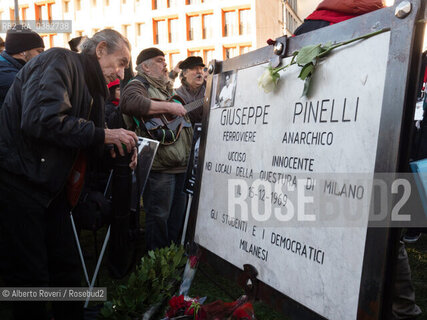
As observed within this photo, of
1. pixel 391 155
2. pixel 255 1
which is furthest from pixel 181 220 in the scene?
pixel 255 1

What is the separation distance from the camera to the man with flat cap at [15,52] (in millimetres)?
3070

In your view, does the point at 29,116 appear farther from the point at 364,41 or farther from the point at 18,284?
the point at 364,41

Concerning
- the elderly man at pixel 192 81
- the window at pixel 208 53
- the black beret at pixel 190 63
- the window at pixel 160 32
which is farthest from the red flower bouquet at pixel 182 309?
the window at pixel 160 32

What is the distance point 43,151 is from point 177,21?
34511 millimetres

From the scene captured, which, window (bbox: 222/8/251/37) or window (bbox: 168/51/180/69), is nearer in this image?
window (bbox: 222/8/251/37)

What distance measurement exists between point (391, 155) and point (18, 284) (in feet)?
6.15

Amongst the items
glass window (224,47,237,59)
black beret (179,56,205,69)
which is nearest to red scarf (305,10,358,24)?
black beret (179,56,205,69)

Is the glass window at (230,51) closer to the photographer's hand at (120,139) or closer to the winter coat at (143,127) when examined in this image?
the winter coat at (143,127)

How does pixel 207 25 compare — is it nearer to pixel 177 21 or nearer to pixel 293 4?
pixel 177 21

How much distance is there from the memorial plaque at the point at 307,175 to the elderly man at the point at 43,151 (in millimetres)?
738

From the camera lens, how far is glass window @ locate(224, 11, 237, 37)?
32406 millimetres

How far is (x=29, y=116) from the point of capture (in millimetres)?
1998

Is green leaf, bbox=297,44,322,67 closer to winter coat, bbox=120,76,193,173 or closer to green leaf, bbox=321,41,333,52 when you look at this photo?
green leaf, bbox=321,41,333,52

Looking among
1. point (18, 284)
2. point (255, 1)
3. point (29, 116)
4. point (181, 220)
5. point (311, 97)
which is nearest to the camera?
point (311, 97)
